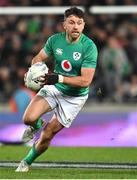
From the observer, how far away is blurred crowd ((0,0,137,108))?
17.5 metres

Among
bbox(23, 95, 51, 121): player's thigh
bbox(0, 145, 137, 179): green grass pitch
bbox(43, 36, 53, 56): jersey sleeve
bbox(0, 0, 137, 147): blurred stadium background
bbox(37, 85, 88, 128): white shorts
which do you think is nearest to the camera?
bbox(0, 145, 137, 179): green grass pitch

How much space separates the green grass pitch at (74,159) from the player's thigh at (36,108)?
28.7 inches

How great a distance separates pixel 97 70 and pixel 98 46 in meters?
0.57

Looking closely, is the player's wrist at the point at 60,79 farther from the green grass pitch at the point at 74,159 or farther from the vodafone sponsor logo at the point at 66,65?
the green grass pitch at the point at 74,159

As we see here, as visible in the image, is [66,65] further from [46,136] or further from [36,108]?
[46,136]

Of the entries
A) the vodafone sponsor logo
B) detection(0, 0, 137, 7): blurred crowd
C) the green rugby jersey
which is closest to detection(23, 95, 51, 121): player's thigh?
the green rugby jersey

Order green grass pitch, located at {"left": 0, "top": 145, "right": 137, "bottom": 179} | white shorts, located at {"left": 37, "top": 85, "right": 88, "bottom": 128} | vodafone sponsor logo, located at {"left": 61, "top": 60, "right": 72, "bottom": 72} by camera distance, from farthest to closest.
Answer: white shorts, located at {"left": 37, "top": 85, "right": 88, "bottom": 128} → vodafone sponsor logo, located at {"left": 61, "top": 60, "right": 72, "bottom": 72} → green grass pitch, located at {"left": 0, "top": 145, "right": 137, "bottom": 179}

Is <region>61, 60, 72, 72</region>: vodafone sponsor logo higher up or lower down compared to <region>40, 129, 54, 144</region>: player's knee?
higher up

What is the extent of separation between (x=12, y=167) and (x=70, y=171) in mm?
869

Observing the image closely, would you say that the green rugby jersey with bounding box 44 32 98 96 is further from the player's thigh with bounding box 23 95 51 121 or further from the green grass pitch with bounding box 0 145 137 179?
the green grass pitch with bounding box 0 145 137 179

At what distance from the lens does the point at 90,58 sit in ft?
34.3

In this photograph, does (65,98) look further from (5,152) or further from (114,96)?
(114,96)

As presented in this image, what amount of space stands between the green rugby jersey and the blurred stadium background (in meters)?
4.24

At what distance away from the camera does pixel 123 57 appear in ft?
57.6
